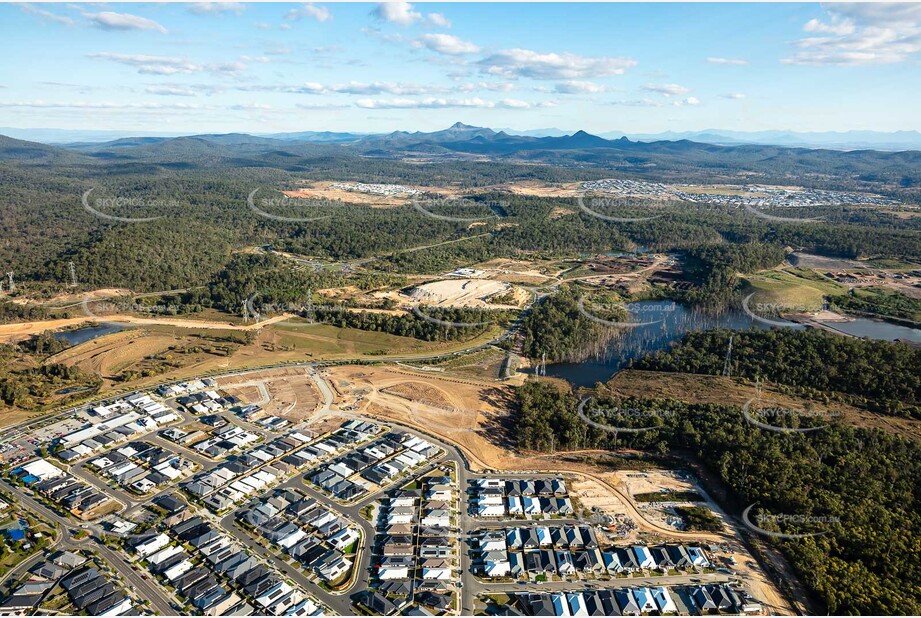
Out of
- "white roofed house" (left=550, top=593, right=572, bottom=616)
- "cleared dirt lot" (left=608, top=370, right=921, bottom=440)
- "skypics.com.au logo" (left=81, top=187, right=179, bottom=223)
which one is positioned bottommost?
"white roofed house" (left=550, top=593, right=572, bottom=616)

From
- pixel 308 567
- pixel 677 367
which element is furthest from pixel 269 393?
pixel 677 367

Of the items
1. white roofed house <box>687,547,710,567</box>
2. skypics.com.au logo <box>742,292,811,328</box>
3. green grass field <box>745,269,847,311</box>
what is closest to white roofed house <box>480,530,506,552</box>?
white roofed house <box>687,547,710,567</box>

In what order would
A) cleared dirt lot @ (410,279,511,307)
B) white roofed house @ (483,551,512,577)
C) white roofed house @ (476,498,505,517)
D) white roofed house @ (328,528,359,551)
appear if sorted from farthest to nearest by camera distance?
cleared dirt lot @ (410,279,511,307)
white roofed house @ (476,498,505,517)
white roofed house @ (328,528,359,551)
white roofed house @ (483,551,512,577)

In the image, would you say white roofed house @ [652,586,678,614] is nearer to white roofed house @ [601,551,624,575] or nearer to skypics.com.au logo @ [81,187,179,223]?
white roofed house @ [601,551,624,575]

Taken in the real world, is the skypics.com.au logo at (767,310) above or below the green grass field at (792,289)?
below

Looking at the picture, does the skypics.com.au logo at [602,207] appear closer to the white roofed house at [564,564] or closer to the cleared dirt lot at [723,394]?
the cleared dirt lot at [723,394]

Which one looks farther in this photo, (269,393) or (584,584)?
(269,393)

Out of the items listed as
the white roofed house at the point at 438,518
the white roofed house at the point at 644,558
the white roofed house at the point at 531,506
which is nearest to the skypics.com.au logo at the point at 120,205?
the white roofed house at the point at 438,518

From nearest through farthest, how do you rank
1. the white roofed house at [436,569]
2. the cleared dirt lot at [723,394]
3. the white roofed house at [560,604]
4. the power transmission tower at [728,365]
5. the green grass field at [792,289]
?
1. the white roofed house at [560,604]
2. the white roofed house at [436,569]
3. the cleared dirt lot at [723,394]
4. the power transmission tower at [728,365]
5. the green grass field at [792,289]

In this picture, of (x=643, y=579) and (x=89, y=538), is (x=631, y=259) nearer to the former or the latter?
(x=643, y=579)

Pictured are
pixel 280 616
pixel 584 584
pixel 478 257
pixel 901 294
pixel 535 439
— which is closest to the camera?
pixel 280 616

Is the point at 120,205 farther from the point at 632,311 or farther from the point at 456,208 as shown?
the point at 632,311
